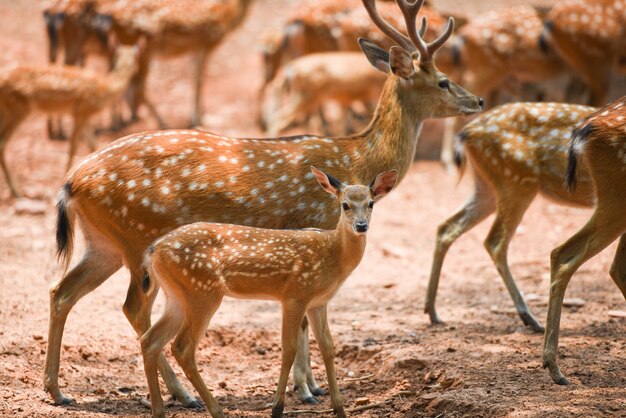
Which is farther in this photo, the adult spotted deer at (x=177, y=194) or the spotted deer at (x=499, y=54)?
the spotted deer at (x=499, y=54)

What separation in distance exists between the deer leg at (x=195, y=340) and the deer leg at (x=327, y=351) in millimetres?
613

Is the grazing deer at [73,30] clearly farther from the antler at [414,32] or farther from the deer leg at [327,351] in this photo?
the deer leg at [327,351]

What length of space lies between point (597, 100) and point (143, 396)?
748cm

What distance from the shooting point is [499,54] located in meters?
12.0

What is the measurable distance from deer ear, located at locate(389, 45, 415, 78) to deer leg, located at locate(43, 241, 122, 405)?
217 centimetres

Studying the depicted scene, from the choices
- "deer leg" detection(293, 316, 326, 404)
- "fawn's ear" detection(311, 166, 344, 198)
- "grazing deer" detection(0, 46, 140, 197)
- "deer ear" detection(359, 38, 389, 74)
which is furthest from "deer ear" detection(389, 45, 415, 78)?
"grazing deer" detection(0, 46, 140, 197)

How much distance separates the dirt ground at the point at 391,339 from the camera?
5.47m

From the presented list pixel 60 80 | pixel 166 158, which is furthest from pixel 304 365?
pixel 60 80

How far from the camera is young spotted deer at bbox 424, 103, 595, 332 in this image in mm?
6684

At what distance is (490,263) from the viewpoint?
8727 millimetres

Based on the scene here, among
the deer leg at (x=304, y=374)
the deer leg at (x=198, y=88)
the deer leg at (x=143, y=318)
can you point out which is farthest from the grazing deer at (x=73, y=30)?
the deer leg at (x=304, y=374)

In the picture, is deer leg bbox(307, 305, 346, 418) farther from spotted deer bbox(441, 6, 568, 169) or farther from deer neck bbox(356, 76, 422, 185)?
spotted deer bbox(441, 6, 568, 169)

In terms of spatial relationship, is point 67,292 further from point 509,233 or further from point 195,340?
point 509,233

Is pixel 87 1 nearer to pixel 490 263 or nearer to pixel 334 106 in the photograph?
pixel 334 106
